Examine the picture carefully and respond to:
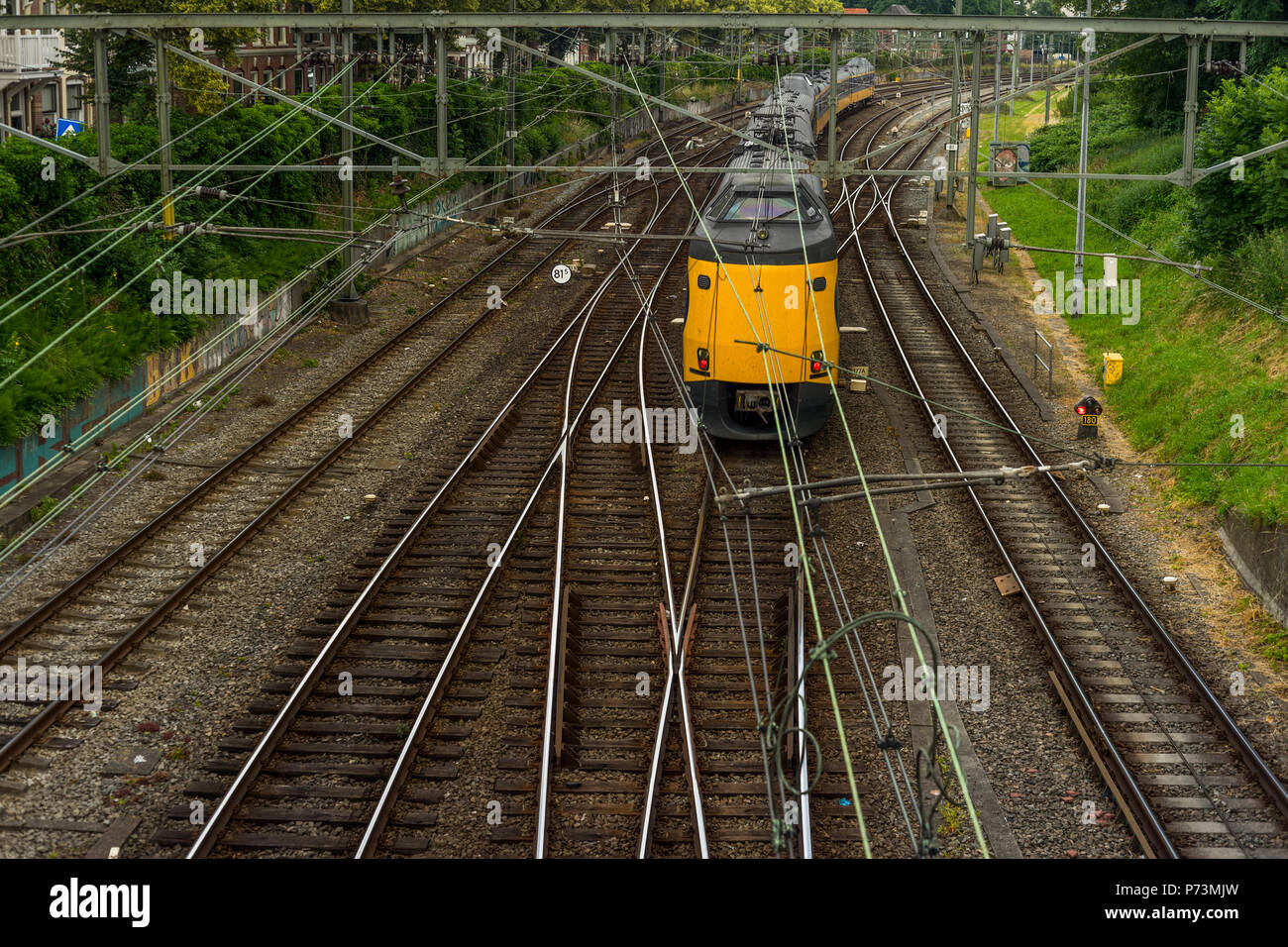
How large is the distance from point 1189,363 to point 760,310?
8.13m

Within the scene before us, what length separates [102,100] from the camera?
58.7 feet

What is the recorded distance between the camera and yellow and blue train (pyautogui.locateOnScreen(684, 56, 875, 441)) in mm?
18828

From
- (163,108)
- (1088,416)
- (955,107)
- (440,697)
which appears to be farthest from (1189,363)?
(163,108)

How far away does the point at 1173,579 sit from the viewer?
1627 cm

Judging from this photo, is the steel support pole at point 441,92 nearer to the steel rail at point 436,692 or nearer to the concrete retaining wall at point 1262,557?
the steel rail at point 436,692

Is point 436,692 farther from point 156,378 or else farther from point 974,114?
point 974,114

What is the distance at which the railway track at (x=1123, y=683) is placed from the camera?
11.2 meters

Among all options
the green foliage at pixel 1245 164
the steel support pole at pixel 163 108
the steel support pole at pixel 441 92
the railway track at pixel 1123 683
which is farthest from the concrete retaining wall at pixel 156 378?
the green foliage at pixel 1245 164

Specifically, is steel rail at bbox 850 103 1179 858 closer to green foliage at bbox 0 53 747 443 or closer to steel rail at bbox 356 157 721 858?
steel rail at bbox 356 157 721 858

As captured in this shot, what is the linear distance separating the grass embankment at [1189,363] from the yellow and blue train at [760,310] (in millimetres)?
5357

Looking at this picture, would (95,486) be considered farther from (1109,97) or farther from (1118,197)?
(1109,97)
